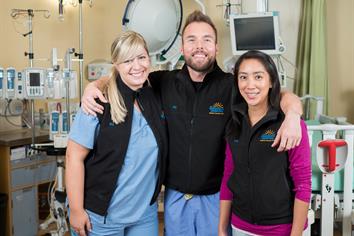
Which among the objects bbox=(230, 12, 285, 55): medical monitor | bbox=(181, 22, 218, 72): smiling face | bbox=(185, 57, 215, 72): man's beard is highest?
bbox=(230, 12, 285, 55): medical monitor

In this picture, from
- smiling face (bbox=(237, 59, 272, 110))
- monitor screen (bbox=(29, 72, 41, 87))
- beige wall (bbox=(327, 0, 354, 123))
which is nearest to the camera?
smiling face (bbox=(237, 59, 272, 110))

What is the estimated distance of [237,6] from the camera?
409cm

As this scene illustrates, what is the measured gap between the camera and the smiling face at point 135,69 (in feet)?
5.56

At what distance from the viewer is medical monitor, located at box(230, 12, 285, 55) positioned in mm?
3318

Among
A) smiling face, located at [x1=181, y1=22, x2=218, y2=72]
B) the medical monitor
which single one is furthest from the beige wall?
smiling face, located at [x1=181, y1=22, x2=218, y2=72]

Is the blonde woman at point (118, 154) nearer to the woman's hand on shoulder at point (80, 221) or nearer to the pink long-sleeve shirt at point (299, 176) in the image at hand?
the woman's hand on shoulder at point (80, 221)

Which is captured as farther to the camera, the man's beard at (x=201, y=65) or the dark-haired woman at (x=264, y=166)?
the man's beard at (x=201, y=65)

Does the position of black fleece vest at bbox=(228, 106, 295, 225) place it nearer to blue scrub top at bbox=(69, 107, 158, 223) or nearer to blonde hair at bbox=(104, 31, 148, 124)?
blue scrub top at bbox=(69, 107, 158, 223)

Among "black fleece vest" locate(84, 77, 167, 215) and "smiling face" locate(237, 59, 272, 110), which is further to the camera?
"black fleece vest" locate(84, 77, 167, 215)

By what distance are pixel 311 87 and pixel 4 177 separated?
2742 mm

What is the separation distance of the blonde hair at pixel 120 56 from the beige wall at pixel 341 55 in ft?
9.57

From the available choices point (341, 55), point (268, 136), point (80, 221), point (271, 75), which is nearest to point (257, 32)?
point (341, 55)

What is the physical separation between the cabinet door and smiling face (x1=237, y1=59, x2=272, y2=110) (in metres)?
2.28

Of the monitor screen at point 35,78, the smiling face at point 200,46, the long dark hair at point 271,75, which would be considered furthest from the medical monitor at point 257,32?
the long dark hair at point 271,75
